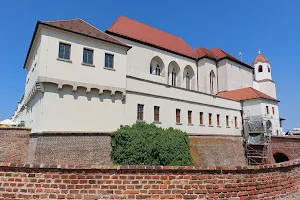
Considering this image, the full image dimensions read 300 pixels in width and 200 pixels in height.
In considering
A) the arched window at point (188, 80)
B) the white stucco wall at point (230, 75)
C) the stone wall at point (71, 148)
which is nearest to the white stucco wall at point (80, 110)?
the stone wall at point (71, 148)

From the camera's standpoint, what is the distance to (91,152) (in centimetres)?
1519

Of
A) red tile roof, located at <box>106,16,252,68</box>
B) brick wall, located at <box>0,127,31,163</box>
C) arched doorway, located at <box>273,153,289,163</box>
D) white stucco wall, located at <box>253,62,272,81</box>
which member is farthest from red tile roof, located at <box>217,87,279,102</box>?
brick wall, located at <box>0,127,31,163</box>

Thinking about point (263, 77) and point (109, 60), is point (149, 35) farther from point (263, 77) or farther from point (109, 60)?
point (263, 77)

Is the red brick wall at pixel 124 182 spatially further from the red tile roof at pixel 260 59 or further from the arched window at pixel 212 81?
the red tile roof at pixel 260 59

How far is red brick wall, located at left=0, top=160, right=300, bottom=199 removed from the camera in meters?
4.46

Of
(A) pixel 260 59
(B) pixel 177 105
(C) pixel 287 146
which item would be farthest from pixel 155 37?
(A) pixel 260 59

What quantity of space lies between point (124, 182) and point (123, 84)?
13704mm

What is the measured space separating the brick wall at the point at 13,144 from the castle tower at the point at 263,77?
42145 mm

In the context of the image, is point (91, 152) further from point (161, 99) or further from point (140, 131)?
point (161, 99)

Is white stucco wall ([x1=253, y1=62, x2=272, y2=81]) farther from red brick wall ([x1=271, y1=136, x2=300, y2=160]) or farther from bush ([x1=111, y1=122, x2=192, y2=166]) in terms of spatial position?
bush ([x1=111, y1=122, x2=192, y2=166])

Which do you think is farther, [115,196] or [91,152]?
[91,152]

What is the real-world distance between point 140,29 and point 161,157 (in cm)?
1908

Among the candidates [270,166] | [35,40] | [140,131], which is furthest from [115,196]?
[35,40]

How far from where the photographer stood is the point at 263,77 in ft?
148
